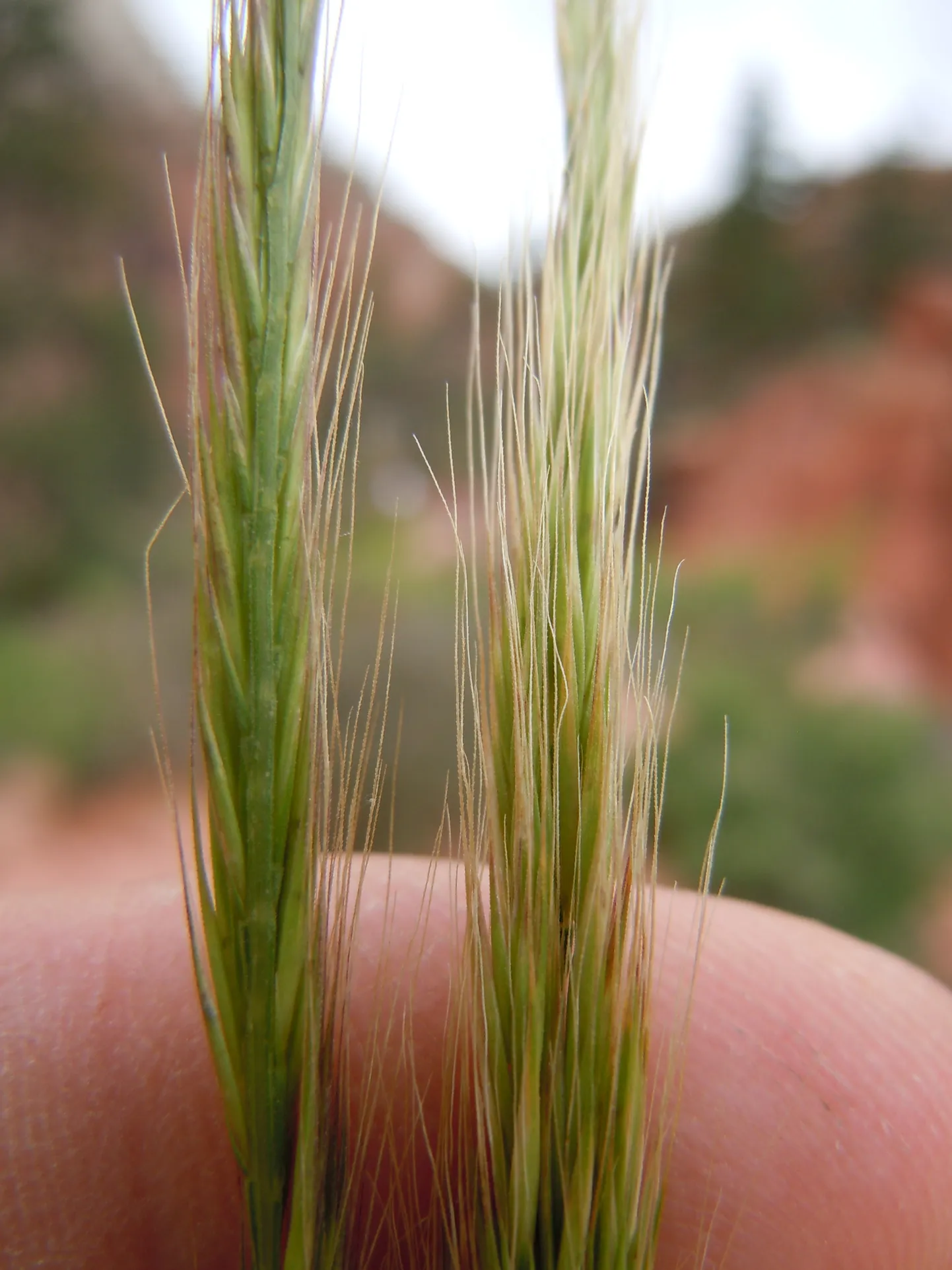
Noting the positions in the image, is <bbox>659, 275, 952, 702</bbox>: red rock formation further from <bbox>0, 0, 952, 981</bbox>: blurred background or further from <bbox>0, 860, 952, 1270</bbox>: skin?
<bbox>0, 860, 952, 1270</bbox>: skin

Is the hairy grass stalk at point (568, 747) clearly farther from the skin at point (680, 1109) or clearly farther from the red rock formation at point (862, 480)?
the red rock formation at point (862, 480)

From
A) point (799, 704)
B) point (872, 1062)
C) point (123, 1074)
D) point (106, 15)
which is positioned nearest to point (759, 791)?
point (799, 704)

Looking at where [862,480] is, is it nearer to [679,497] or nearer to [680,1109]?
[679,497]

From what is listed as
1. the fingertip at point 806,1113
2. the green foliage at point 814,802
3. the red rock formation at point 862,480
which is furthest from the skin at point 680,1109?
the red rock formation at point 862,480

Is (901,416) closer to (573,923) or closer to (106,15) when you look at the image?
(573,923)

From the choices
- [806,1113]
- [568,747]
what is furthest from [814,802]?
[568,747]
